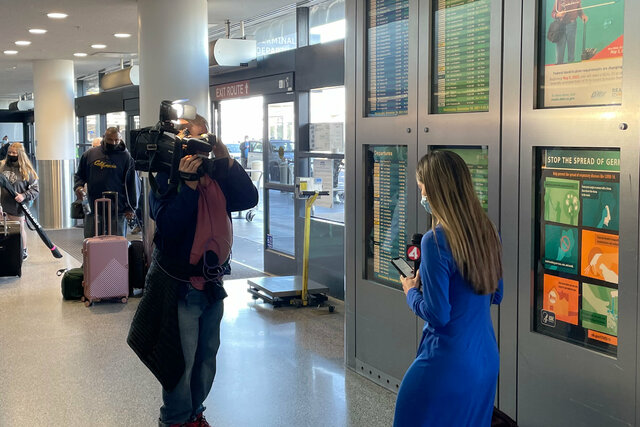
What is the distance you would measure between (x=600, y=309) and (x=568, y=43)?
1.15 metres

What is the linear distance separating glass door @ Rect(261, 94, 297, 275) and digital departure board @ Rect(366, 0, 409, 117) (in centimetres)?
335

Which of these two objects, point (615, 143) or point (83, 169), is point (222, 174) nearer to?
point (615, 143)

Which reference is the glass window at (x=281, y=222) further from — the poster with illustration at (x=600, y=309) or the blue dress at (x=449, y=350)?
the blue dress at (x=449, y=350)

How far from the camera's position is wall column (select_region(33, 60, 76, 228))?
523 inches

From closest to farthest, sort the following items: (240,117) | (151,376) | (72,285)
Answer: (151,376), (72,285), (240,117)

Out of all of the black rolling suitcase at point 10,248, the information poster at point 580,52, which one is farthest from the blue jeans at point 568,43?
the black rolling suitcase at point 10,248

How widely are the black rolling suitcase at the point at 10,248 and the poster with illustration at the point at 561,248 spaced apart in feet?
20.1

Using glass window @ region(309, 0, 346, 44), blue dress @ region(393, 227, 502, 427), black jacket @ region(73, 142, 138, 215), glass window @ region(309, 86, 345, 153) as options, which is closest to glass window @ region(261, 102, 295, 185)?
glass window @ region(309, 86, 345, 153)

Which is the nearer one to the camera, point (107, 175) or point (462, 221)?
point (462, 221)

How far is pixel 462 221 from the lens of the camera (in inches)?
98.3

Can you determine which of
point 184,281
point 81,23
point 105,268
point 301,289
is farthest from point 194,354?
point 81,23

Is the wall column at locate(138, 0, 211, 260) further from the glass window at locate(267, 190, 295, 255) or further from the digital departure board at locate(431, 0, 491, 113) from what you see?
the digital departure board at locate(431, 0, 491, 113)

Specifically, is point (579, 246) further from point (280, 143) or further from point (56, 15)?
point (56, 15)

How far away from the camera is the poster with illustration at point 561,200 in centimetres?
323
